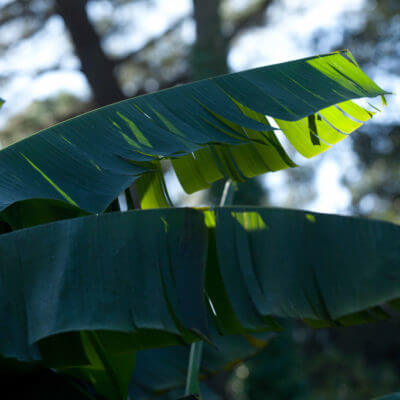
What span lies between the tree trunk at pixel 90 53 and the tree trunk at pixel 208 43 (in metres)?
1.34

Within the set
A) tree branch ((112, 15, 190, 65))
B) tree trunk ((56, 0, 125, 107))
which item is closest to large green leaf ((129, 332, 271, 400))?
tree trunk ((56, 0, 125, 107))

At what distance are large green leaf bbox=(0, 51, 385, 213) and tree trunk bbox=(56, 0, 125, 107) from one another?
190 inches

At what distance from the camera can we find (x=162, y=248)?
4.31ft

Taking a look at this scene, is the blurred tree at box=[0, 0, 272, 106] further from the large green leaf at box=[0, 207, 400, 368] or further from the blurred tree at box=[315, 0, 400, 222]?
the large green leaf at box=[0, 207, 400, 368]

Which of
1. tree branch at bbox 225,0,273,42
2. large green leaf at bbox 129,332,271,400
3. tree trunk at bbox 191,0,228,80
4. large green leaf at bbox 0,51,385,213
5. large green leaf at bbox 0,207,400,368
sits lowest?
large green leaf at bbox 129,332,271,400

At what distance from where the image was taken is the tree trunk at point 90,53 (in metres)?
6.47

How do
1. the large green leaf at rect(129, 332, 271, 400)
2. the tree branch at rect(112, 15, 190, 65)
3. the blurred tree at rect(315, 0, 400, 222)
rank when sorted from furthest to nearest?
the blurred tree at rect(315, 0, 400, 222), the tree branch at rect(112, 15, 190, 65), the large green leaf at rect(129, 332, 271, 400)

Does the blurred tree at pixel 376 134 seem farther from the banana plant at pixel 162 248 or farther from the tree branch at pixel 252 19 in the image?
the banana plant at pixel 162 248

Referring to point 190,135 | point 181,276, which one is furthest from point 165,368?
point 190,135

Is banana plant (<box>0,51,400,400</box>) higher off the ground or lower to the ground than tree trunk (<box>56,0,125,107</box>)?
lower

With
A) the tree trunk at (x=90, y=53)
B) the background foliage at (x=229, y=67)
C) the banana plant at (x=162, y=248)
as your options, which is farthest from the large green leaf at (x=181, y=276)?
the tree trunk at (x=90, y=53)

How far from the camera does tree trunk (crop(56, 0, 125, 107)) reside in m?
6.47

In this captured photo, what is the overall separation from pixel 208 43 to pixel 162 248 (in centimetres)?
478

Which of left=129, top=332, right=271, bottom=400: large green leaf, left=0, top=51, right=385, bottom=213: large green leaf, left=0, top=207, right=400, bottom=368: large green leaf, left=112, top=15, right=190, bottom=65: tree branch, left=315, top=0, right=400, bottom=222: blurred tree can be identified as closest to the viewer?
left=0, top=207, right=400, bottom=368: large green leaf
